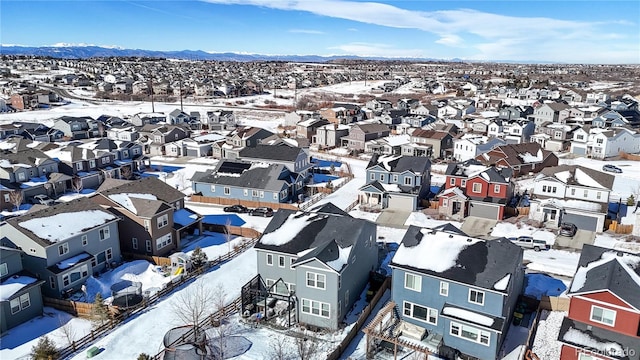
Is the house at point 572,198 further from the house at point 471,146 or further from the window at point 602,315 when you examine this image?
the house at point 471,146

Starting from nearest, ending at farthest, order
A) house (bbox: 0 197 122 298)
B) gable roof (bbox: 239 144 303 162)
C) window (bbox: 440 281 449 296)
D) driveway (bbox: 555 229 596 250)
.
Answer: window (bbox: 440 281 449 296) < house (bbox: 0 197 122 298) < driveway (bbox: 555 229 596 250) < gable roof (bbox: 239 144 303 162)

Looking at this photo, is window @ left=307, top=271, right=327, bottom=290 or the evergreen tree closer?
the evergreen tree

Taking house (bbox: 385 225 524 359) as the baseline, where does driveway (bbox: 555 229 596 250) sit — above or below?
below

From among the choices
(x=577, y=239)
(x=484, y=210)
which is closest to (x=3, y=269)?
(x=484, y=210)

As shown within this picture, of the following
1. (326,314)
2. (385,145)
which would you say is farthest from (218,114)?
(326,314)

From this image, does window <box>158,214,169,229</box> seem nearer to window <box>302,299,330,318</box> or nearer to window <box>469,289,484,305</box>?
window <box>302,299,330,318</box>

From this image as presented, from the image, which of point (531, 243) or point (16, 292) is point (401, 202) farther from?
point (16, 292)

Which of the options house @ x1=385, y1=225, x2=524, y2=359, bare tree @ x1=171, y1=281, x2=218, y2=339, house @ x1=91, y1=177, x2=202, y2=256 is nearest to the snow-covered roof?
house @ x1=91, y1=177, x2=202, y2=256
